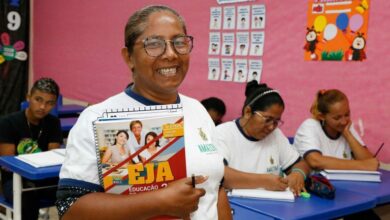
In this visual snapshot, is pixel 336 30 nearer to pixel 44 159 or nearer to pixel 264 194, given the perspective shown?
pixel 264 194

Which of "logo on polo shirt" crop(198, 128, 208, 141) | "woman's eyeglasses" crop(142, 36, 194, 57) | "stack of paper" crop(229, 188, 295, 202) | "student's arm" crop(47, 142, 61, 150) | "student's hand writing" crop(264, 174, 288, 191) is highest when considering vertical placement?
"woman's eyeglasses" crop(142, 36, 194, 57)

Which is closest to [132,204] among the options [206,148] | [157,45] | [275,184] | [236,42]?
[206,148]

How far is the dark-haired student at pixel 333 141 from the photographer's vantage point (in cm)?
263

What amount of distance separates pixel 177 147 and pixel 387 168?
2342mm

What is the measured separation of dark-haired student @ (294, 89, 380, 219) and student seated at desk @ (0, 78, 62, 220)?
1734mm

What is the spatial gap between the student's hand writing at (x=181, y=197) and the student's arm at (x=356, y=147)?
204 centimetres

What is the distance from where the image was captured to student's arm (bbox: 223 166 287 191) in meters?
2.19

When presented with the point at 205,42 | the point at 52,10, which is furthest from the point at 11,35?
the point at 205,42

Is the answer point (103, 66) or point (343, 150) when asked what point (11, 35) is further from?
point (343, 150)

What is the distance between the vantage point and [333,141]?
2.85 metres

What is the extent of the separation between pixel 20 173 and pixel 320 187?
5.43 ft

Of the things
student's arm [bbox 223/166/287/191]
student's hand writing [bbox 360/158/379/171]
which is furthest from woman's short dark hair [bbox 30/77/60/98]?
student's hand writing [bbox 360/158/379/171]

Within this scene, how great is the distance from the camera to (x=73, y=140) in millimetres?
1015

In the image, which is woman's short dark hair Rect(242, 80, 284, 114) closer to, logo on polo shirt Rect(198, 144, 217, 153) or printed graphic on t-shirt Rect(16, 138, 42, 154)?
logo on polo shirt Rect(198, 144, 217, 153)
